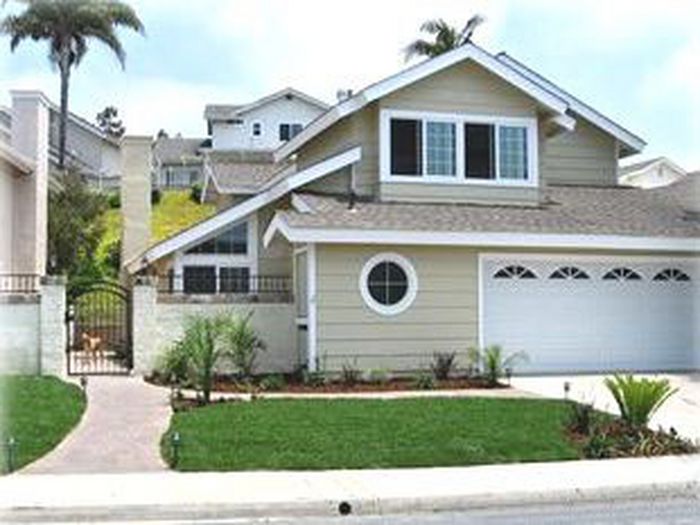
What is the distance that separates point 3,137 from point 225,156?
3257 centimetres

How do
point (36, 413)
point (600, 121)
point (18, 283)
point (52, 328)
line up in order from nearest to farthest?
point (36, 413) < point (52, 328) < point (18, 283) < point (600, 121)

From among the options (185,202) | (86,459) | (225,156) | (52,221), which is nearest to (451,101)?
(86,459)

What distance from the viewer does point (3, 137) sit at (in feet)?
88.5

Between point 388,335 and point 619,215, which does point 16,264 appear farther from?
point 619,215

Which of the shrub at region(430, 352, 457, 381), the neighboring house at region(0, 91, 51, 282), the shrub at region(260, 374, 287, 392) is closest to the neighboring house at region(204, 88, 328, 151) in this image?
the neighboring house at region(0, 91, 51, 282)

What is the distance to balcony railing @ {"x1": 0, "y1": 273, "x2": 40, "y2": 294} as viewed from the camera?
19297 mm

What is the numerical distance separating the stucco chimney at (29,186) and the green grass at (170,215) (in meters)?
20.8

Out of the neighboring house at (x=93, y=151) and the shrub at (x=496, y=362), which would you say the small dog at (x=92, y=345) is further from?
the neighboring house at (x=93, y=151)

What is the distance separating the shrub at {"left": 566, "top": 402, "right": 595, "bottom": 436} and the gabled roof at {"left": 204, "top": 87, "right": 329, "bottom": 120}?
48.1 m

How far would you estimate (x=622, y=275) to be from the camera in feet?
70.9

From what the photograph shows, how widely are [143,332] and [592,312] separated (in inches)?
359

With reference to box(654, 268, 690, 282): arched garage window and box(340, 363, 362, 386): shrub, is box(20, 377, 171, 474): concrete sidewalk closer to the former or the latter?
box(340, 363, 362, 386): shrub

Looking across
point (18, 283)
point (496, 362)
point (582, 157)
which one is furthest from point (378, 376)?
point (582, 157)

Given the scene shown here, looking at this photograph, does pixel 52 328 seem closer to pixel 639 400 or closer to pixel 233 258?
pixel 233 258
